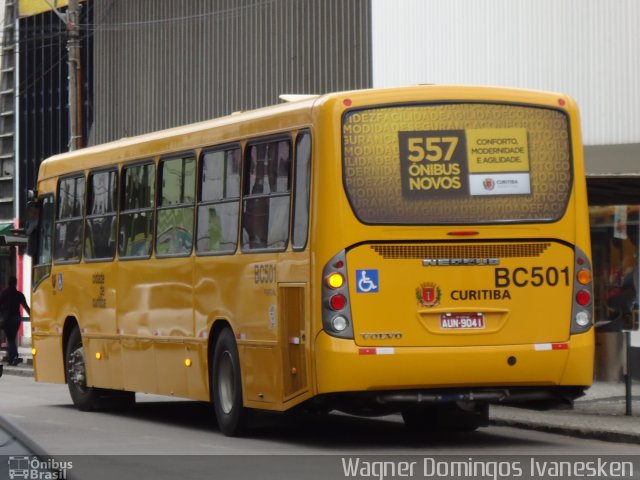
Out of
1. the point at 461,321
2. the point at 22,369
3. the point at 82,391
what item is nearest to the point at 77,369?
the point at 82,391

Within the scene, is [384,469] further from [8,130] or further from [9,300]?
[8,130]

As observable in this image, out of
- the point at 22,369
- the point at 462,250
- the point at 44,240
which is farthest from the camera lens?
the point at 22,369

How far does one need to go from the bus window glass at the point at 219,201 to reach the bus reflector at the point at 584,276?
3382 mm

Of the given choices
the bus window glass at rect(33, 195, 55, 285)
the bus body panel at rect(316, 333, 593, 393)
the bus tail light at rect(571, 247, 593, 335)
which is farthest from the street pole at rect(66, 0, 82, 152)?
the bus body panel at rect(316, 333, 593, 393)

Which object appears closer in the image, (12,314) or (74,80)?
(74,80)

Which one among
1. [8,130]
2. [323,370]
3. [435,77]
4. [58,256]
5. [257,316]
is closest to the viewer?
[323,370]

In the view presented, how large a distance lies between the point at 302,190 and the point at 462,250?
152 centimetres

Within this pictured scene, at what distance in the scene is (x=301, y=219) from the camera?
14.1m

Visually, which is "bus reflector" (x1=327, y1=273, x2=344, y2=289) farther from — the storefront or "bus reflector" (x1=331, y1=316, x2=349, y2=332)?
the storefront

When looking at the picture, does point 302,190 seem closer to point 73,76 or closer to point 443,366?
point 443,366

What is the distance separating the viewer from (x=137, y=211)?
1803 centimetres

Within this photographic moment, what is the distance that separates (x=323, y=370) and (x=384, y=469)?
1341 millimetres

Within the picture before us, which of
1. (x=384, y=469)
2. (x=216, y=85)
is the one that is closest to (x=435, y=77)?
(x=216, y=85)

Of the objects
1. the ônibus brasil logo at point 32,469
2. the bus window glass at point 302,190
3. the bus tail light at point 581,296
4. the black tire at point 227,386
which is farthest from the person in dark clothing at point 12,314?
the ônibus brasil logo at point 32,469
